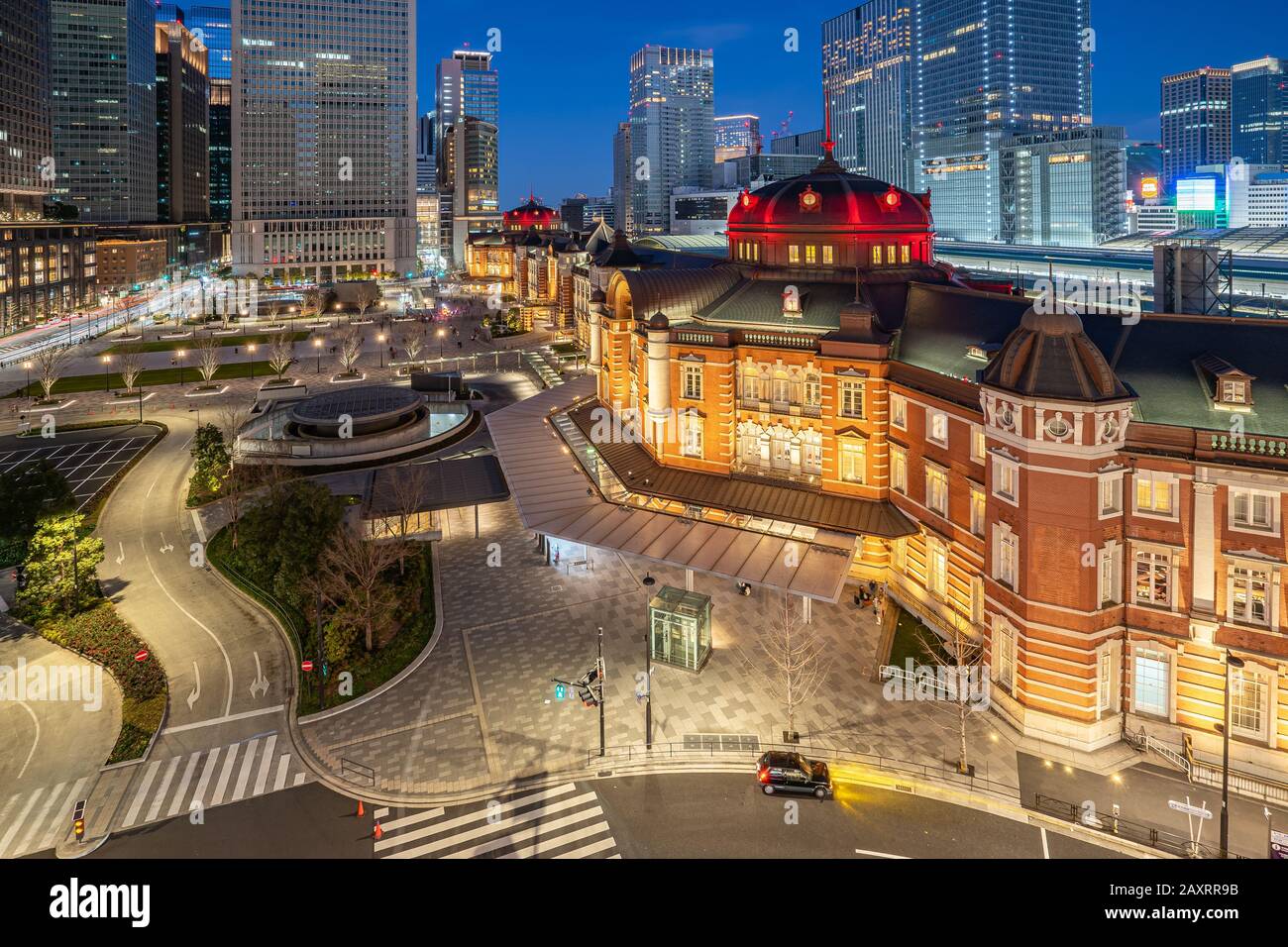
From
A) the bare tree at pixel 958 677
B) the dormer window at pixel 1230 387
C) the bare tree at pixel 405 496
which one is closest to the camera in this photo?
the dormer window at pixel 1230 387

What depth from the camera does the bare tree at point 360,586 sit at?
137 ft

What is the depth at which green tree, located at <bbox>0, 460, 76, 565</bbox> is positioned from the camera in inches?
1887

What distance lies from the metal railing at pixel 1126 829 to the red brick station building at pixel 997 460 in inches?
173

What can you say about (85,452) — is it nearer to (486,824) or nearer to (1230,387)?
(486,824)

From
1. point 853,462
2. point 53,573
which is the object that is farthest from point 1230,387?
point 53,573

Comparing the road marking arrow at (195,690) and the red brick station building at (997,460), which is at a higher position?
the red brick station building at (997,460)

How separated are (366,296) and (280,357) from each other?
7674 cm

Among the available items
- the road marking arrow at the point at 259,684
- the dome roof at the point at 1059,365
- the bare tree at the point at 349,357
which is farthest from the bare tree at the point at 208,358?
the dome roof at the point at 1059,365

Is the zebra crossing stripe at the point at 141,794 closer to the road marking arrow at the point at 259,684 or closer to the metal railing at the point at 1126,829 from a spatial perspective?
the road marking arrow at the point at 259,684

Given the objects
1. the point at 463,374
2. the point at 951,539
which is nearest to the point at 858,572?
the point at 951,539

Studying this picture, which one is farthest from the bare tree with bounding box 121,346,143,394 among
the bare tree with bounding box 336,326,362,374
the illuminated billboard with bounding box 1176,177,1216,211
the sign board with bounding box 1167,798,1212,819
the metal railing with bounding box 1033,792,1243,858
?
the illuminated billboard with bounding box 1176,177,1216,211

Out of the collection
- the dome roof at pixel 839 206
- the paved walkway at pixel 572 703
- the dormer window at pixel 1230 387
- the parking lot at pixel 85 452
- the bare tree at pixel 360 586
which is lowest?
the paved walkway at pixel 572 703

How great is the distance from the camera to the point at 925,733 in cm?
3438
